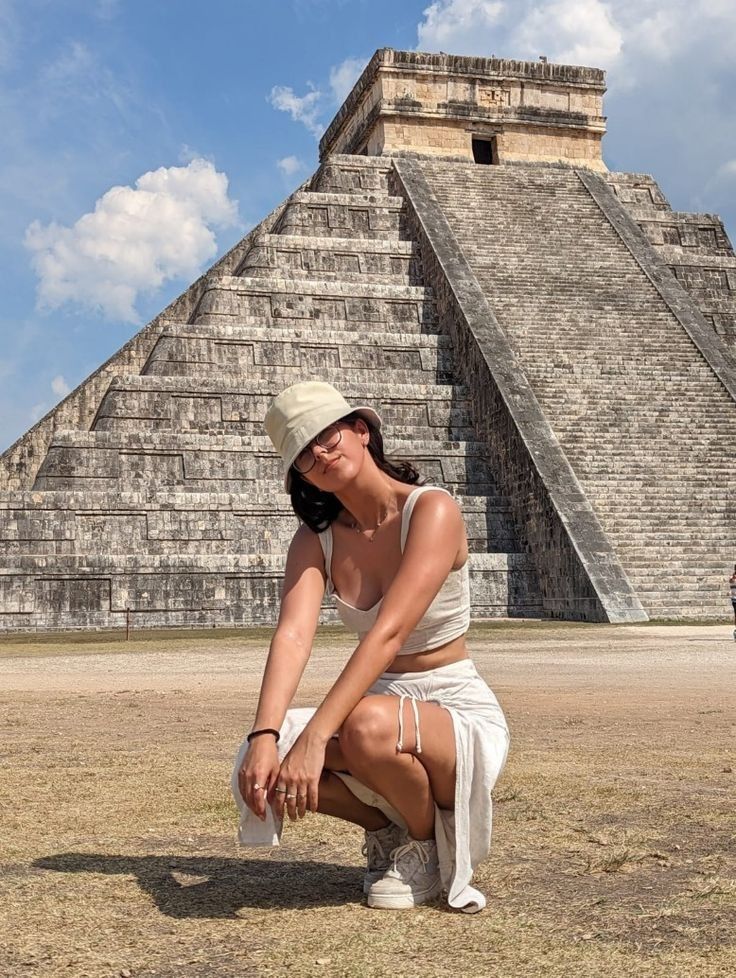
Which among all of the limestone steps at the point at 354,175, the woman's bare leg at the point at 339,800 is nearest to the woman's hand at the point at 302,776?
the woman's bare leg at the point at 339,800

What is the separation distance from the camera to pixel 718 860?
326cm

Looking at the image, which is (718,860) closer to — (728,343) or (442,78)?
(728,343)

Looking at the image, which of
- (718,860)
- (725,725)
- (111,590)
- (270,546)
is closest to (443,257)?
(270,546)

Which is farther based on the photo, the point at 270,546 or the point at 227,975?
the point at 270,546

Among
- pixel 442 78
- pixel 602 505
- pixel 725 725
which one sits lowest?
pixel 725 725

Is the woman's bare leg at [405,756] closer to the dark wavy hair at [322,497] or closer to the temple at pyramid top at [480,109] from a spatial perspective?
the dark wavy hair at [322,497]

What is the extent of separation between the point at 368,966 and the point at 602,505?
14848 millimetres

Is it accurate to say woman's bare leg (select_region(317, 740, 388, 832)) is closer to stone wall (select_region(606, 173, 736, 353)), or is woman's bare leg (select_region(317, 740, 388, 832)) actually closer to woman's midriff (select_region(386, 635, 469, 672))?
woman's midriff (select_region(386, 635, 469, 672))

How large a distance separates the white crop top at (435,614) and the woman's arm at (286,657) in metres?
0.09

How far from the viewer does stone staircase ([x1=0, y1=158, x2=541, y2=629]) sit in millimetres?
15797

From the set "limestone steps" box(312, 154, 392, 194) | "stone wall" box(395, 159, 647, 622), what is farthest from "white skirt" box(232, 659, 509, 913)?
"limestone steps" box(312, 154, 392, 194)

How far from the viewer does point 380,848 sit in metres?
3.04

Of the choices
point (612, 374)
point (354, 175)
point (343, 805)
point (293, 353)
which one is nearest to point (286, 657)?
point (343, 805)

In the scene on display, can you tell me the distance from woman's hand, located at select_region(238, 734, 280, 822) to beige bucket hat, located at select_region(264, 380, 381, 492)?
69 centimetres
